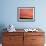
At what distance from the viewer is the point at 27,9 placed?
16.1 ft

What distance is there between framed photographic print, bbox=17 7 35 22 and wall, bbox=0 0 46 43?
11cm

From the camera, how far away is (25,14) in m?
4.95

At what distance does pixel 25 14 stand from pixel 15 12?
14.0 inches

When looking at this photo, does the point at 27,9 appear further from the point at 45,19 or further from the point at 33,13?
the point at 45,19

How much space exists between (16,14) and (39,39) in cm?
120

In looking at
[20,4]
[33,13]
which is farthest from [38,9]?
[20,4]

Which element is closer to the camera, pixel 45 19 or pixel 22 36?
pixel 22 36

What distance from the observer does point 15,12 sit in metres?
4.92

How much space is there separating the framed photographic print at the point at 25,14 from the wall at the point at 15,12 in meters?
0.11

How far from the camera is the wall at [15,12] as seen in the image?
4.91m

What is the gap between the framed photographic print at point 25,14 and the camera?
491cm

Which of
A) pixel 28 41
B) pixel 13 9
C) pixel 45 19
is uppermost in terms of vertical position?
pixel 13 9

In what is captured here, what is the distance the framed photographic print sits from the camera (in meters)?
4.91

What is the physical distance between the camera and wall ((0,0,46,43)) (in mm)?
4906
